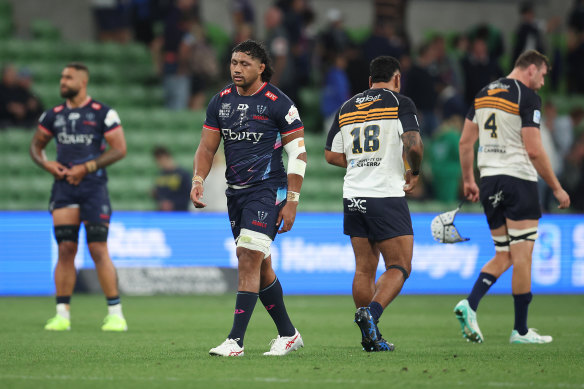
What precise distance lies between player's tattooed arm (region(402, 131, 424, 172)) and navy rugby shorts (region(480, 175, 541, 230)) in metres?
1.43

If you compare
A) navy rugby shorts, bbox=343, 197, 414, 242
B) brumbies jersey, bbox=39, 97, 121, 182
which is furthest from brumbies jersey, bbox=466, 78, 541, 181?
brumbies jersey, bbox=39, 97, 121, 182

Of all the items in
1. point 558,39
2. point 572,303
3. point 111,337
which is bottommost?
point 572,303

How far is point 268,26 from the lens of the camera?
19156 millimetres

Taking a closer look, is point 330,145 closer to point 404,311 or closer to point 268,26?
point 404,311

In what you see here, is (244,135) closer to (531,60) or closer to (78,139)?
(531,60)

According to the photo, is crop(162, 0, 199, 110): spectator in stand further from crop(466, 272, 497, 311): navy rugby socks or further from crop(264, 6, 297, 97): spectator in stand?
crop(466, 272, 497, 311): navy rugby socks

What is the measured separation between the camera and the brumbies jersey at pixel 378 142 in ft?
26.3

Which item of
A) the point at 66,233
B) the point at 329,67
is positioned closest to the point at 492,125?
the point at 66,233

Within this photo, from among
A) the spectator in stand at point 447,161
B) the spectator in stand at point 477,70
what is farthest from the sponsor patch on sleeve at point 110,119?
the spectator in stand at point 477,70

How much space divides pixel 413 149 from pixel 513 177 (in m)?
1.57

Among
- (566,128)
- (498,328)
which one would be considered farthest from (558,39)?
(498,328)

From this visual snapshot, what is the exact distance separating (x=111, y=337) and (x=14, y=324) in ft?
6.15

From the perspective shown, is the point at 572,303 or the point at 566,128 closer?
the point at 572,303

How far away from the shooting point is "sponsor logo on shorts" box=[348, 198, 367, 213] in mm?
8039
